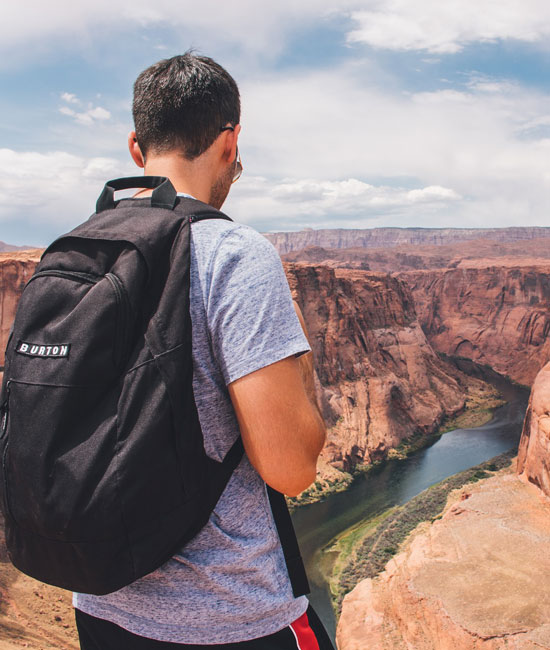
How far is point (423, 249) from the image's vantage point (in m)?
120

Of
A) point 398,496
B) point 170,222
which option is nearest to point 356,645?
point 170,222

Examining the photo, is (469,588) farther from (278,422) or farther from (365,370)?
(365,370)

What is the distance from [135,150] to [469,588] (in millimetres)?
11745

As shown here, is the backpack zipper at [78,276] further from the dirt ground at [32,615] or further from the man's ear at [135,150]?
the dirt ground at [32,615]

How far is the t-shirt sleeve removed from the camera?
1309 mm

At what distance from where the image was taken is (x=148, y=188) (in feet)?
5.07

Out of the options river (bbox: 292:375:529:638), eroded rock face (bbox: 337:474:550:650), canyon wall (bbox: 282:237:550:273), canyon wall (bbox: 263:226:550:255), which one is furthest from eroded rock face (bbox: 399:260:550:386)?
canyon wall (bbox: 263:226:550:255)

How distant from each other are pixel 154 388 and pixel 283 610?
0.75m

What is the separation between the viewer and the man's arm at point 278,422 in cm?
132

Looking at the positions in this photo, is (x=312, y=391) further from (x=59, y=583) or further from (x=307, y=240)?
(x=307, y=240)

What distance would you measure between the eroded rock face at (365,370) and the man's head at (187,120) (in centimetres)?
2812

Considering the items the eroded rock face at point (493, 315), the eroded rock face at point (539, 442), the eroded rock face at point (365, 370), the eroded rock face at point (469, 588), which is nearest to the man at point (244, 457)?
the eroded rock face at point (469, 588)

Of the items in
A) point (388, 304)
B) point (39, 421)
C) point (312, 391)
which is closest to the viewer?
point (39, 421)

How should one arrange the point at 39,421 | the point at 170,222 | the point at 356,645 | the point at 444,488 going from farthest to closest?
the point at 444,488 < the point at 356,645 < the point at 170,222 < the point at 39,421
